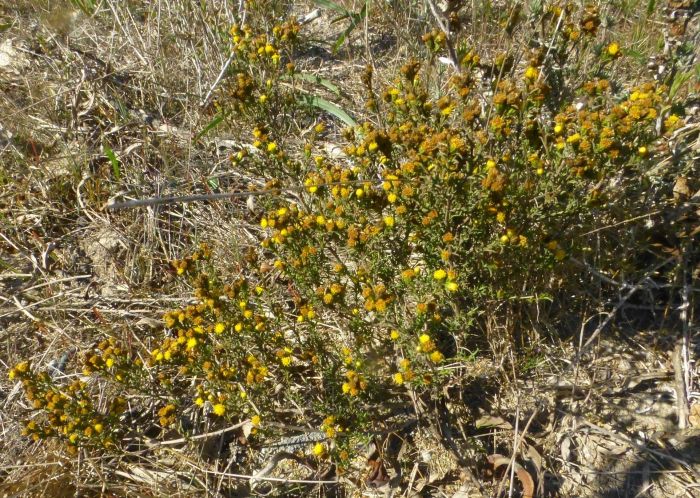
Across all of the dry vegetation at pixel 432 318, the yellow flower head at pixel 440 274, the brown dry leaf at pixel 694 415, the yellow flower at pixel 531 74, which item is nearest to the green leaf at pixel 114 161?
the dry vegetation at pixel 432 318

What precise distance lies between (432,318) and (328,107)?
1.99m

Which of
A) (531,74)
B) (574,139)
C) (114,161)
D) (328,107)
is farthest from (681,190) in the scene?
(114,161)

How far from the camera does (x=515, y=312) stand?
7.97 ft

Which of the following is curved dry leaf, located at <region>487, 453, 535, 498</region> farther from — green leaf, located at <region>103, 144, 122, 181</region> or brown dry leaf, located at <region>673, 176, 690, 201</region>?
green leaf, located at <region>103, 144, 122, 181</region>

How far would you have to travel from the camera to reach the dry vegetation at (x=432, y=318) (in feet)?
6.63

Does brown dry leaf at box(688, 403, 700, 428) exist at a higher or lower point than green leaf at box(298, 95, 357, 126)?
lower

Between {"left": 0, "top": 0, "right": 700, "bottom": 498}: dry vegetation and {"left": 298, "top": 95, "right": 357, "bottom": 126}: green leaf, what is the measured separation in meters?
0.61

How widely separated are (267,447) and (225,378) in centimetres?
50

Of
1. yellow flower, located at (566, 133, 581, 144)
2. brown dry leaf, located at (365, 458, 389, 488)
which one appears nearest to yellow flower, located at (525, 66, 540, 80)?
yellow flower, located at (566, 133, 581, 144)

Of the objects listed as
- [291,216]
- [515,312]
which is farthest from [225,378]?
[515,312]

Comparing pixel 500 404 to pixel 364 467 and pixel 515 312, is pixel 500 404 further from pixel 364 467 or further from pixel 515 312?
pixel 364 467

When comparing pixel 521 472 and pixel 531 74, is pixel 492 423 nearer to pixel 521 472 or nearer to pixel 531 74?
pixel 521 472

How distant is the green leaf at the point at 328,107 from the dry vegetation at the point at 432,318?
61 centimetres

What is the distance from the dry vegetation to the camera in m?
2.02
